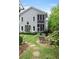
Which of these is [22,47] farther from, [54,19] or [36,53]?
[54,19]

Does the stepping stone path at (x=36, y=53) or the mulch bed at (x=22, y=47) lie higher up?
the mulch bed at (x=22, y=47)

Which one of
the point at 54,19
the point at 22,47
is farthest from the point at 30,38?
the point at 54,19

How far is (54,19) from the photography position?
1.53 metres

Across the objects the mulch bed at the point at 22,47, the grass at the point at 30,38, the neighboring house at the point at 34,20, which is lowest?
the mulch bed at the point at 22,47

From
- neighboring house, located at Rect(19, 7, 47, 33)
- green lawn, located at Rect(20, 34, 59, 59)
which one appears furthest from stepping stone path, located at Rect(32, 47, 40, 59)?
neighboring house, located at Rect(19, 7, 47, 33)

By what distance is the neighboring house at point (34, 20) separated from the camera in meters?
1.56

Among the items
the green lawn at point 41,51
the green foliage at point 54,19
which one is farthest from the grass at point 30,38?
the green foliage at point 54,19

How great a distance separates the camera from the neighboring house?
1.56m

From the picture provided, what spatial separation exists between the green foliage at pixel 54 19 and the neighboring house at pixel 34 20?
4 centimetres

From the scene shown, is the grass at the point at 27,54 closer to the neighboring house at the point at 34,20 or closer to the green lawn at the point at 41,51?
the green lawn at the point at 41,51

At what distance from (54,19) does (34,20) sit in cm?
16

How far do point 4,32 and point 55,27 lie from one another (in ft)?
1.26
